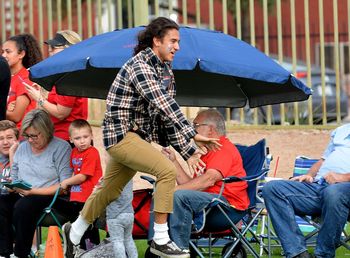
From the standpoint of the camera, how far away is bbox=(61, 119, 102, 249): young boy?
32.4 feet

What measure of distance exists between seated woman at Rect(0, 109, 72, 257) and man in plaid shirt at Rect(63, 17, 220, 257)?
3.12 feet

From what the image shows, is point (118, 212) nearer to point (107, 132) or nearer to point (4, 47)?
point (107, 132)

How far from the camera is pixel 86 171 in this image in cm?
987

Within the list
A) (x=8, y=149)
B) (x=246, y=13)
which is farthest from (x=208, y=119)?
(x=246, y=13)

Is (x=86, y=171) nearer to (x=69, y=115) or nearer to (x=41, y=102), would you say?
(x=69, y=115)

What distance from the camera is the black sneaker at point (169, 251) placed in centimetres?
871

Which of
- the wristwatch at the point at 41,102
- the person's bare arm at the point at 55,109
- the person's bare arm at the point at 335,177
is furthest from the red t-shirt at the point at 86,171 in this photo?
the person's bare arm at the point at 335,177

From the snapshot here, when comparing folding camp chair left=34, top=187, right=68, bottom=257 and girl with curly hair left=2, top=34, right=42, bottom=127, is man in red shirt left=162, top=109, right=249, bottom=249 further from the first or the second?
girl with curly hair left=2, top=34, right=42, bottom=127

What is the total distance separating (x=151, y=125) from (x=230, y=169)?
3.49 feet

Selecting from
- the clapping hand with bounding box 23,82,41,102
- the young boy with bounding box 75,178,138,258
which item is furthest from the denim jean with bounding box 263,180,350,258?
the clapping hand with bounding box 23,82,41,102

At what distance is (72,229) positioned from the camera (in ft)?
31.0

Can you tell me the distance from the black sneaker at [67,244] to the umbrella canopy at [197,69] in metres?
Answer: 1.18

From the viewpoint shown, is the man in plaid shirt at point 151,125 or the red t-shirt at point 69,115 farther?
the red t-shirt at point 69,115

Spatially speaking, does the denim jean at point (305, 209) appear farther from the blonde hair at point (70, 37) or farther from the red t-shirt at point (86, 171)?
the blonde hair at point (70, 37)
